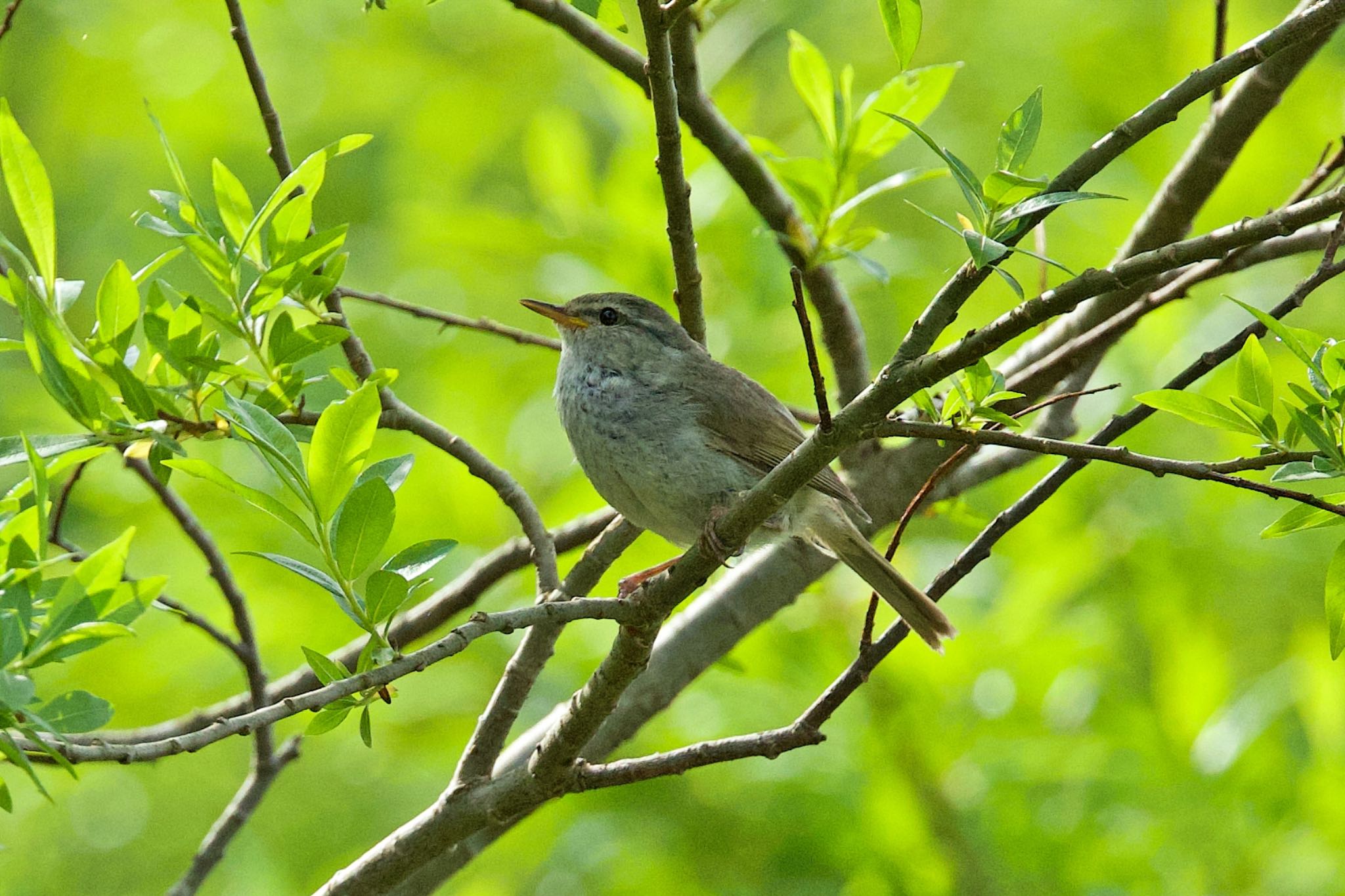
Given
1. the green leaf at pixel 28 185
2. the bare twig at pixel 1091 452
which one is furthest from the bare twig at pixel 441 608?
the bare twig at pixel 1091 452

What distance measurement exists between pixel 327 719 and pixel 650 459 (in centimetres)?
174

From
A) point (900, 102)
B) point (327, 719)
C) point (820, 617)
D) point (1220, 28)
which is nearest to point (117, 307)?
point (327, 719)

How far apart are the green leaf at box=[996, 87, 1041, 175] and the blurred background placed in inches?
69.2

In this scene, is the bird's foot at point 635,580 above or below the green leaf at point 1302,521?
below

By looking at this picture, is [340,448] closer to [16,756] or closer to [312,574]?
[312,574]

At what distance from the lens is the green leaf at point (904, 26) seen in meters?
2.43

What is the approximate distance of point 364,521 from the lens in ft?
7.60

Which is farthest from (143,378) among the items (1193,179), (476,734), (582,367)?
(1193,179)

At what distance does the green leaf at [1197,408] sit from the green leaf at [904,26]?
0.78 m

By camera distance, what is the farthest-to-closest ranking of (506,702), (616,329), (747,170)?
(616,329), (747,170), (506,702)

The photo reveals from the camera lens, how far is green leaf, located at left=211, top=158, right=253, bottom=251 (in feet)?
9.16

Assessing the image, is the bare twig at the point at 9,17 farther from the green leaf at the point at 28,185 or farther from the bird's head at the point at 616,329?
the bird's head at the point at 616,329

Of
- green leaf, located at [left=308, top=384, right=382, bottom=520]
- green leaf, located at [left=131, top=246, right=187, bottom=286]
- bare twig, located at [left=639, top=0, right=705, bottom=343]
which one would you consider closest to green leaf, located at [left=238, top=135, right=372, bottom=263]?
green leaf, located at [left=131, top=246, right=187, bottom=286]

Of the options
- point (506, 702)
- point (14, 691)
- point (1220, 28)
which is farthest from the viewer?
point (1220, 28)
